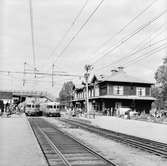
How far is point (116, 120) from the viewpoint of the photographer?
2989 cm

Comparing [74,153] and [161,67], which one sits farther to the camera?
[161,67]

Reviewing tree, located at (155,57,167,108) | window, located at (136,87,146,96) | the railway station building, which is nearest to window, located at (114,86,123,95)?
the railway station building

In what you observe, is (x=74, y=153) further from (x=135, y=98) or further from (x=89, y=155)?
(x=135, y=98)

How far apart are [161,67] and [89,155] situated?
52345mm

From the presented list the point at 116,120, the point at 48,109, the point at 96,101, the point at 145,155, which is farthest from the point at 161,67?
the point at 145,155

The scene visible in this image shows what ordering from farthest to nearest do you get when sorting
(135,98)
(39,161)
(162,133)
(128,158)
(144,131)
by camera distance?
(135,98) → (144,131) → (162,133) → (128,158) → (39,161)

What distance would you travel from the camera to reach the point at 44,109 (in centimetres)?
6438

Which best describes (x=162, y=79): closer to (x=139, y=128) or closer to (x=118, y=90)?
(x=118, y=90)

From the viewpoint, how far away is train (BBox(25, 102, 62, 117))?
5931cm

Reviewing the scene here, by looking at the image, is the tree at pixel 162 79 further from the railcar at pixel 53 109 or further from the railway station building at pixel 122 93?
the railcar at pixel 53 109

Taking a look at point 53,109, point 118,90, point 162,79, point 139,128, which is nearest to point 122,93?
point 118,90

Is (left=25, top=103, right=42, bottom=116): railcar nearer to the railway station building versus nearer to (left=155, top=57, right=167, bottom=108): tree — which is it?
the railway station building

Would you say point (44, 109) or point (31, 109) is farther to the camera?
point (44, 109)

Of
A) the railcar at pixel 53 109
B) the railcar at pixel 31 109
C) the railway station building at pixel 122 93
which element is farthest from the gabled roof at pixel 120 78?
the railcar at pixel 31 109
